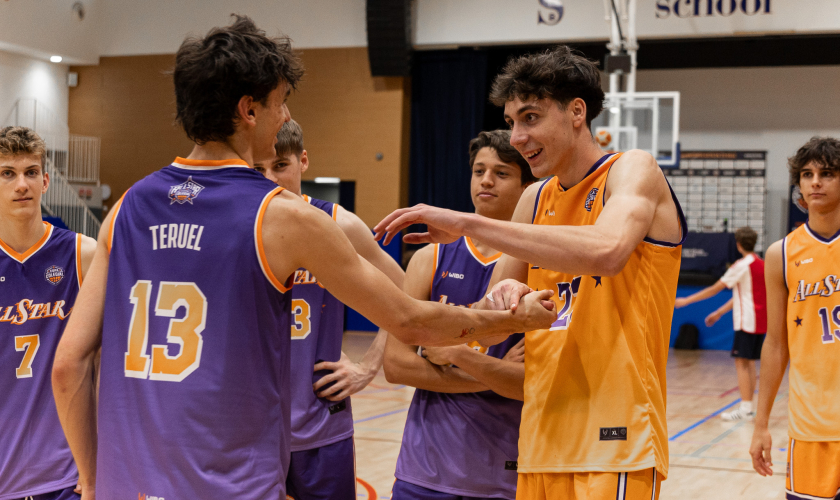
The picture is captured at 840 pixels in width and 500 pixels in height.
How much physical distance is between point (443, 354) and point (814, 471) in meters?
1.85

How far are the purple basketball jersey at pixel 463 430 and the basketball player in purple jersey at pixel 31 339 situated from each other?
1.36m

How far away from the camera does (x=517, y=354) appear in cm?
278

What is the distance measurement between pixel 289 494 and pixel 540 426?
132cm

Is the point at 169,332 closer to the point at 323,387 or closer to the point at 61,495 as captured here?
the point at 323,387

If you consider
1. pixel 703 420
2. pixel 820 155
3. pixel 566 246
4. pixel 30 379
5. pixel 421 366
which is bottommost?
pixel 703 420

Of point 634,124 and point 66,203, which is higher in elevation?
point 634,124

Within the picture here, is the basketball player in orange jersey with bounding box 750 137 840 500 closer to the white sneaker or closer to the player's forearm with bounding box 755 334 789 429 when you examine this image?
→ the player's forearm with bounding box 755 334 789 429

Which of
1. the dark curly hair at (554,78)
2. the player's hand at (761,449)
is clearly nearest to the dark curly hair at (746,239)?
the player's hand at (761,449)

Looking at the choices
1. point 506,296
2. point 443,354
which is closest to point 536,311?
point 506,296

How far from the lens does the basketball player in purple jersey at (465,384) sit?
2.85m

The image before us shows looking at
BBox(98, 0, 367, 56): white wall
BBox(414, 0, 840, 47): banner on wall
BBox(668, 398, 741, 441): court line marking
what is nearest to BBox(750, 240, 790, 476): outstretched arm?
BBox(668, 398, 741, 441): court line marking

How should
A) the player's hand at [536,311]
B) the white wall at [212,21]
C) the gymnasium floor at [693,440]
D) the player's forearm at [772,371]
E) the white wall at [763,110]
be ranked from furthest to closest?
the white wall at [763,110], the white wall at [212,21], the gymnasium floor at [693,440], the player's forearm at [772,371], the player's hand at [536,311]

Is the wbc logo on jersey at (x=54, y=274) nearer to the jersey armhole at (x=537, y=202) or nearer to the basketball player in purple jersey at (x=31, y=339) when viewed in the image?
the basketball player in purple jersey at (x=31, y=339)

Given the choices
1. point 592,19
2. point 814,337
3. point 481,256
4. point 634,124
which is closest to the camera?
point 481,256
